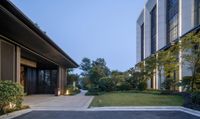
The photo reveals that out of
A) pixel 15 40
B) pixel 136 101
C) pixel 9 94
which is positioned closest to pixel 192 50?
pixel 136 101

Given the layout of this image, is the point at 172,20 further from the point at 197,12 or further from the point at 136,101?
the point at 136,101

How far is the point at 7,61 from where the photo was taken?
17.0 metres

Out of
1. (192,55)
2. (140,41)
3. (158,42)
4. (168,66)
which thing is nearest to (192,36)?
(192,55)

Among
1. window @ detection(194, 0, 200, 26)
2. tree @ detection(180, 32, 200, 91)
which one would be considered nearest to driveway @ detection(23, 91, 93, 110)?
tree @ detection(180, 32, 200, 91)

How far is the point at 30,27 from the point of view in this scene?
1352 centimetres

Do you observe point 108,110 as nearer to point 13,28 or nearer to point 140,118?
point 140,118

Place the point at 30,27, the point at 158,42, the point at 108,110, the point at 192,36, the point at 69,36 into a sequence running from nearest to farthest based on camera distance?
the point at 30,27
the point at 108,110
the point at 192,36
the point at 158,42
the point at 69,36

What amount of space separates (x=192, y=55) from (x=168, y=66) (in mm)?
6803

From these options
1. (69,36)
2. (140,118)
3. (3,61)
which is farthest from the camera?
(69,36)

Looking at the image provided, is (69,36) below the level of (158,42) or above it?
above

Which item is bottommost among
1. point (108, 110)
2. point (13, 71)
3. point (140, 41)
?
point (108, 110)

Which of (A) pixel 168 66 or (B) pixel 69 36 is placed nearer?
(A) pixel 168 66

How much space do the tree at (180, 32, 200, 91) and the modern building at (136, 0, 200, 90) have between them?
3.59ft

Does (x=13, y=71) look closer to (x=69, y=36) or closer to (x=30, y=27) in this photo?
(x=30, y=27)
